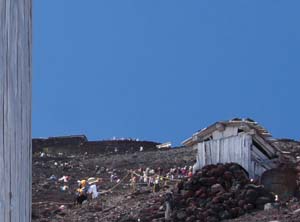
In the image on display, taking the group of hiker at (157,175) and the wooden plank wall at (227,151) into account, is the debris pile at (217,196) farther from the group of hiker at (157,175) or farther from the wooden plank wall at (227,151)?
the group of hiker at (157,175)

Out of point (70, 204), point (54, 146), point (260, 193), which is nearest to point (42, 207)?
point (70, 204)

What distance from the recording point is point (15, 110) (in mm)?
1633

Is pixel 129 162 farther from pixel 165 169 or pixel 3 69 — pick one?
pixel 3 69

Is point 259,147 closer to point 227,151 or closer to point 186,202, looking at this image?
point 227,151

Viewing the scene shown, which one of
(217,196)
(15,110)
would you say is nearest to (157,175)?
(217,196)

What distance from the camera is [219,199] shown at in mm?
15461

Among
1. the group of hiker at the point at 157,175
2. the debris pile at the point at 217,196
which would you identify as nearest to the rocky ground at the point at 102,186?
the group of hiker at the point at 157,175

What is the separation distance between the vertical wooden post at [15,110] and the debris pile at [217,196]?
1285cm

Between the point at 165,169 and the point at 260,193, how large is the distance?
37.1 feet

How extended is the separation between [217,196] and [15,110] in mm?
Result: 14253

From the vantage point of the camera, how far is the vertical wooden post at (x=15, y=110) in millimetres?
1574

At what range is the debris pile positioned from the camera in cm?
1483

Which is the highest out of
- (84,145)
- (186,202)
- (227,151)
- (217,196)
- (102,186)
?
(84,145)

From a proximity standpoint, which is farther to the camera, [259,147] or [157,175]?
[157,175]
